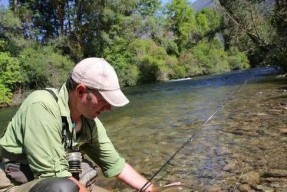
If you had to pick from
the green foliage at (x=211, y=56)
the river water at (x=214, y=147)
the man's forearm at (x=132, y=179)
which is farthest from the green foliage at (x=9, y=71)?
the man's forearm at (x=132, y=179)

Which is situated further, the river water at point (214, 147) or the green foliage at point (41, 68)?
the green foliage at point (41, 68)

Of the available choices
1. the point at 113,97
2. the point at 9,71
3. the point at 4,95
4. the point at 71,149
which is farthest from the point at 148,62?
the point at 113,97

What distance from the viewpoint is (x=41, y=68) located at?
28.7 m

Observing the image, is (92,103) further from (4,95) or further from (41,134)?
(4,95)

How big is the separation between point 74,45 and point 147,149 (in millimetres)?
28125

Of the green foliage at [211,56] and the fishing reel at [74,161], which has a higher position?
the fishing reel at [74,161]

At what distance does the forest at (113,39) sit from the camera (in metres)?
21.8

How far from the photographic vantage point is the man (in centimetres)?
257

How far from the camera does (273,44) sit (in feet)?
66.0

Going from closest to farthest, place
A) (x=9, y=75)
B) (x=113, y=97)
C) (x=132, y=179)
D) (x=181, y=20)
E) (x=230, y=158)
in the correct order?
1. (x=113, y=97)
2. (x=132, y=179)
3. (x=230, y=158)
4. (x=9, y=75)
5. (x=181, y=20)

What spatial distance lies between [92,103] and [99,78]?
0.19 meters

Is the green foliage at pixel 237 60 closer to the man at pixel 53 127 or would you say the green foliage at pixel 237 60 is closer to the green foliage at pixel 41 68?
the green foliage at pixel 41 68

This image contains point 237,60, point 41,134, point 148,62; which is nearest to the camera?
point 41,134

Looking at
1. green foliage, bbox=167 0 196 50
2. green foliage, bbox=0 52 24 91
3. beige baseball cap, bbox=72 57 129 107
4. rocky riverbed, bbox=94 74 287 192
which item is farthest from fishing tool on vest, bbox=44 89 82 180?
green foliage, bbox=167 0 196 50
